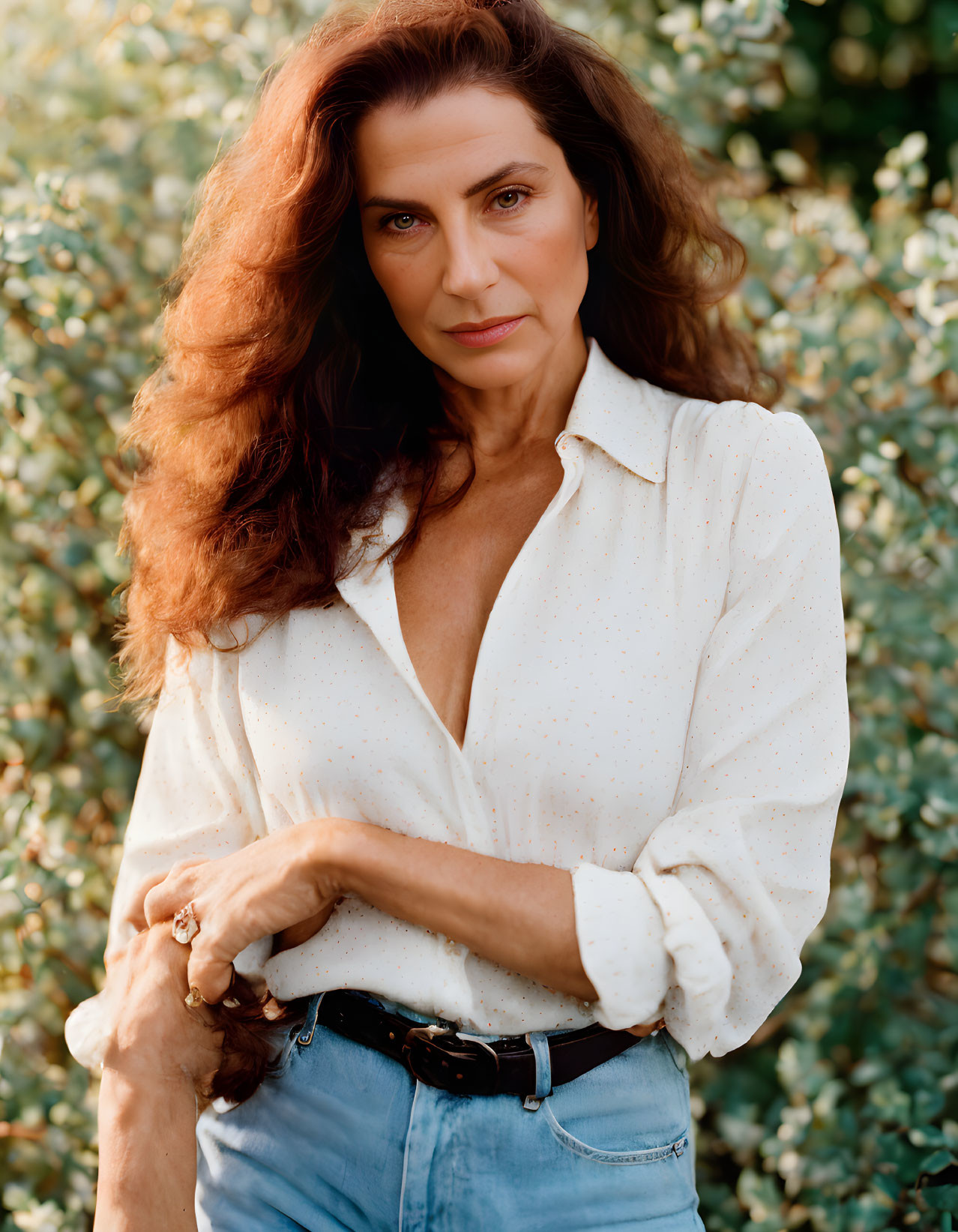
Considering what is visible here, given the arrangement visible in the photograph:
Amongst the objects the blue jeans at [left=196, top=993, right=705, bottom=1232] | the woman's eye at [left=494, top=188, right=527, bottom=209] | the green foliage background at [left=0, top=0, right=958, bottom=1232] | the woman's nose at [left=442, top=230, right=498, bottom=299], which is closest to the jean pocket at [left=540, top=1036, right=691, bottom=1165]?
the blue jeans at [left=196, top=993, right=705, bottom=1232]

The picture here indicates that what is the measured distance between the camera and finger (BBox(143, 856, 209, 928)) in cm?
167

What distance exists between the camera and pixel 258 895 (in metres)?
1.54

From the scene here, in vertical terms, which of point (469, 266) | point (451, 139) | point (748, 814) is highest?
point (451, 139)

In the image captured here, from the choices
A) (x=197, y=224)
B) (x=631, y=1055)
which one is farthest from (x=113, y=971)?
(x=197, y=224)

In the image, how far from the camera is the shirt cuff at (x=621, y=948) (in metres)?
1.38

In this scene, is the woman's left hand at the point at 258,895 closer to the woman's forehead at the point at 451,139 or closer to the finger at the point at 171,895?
the finger at the point at 171,895

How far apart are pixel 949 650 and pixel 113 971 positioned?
1625 millimetres

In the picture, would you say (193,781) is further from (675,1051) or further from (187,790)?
(675,1051)

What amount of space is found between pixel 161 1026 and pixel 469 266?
1.11 meters

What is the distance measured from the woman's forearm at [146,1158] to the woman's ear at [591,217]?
4.46ft

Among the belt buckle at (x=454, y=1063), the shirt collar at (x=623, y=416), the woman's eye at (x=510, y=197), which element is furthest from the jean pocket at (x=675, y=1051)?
the woman's eye at (x=510, y=197)

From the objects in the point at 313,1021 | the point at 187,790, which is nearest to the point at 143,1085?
the point at 313,1021

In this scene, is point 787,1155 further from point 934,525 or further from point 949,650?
point 934,525

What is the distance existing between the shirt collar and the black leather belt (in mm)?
752
